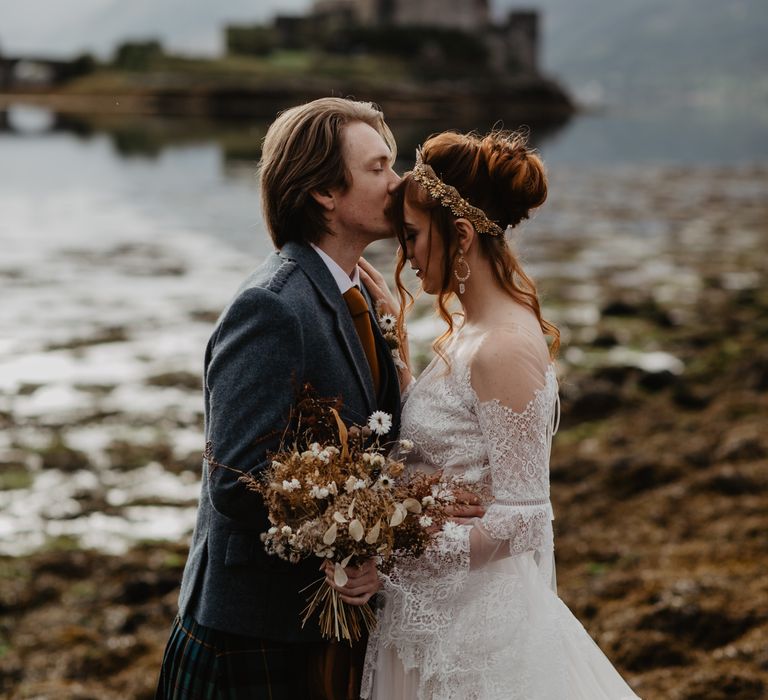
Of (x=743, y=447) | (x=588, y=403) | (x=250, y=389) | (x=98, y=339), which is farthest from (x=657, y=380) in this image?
(x=250, y=389)

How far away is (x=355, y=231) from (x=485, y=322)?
1.82ft

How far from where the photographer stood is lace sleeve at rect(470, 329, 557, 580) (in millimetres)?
3324

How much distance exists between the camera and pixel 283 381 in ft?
10.7

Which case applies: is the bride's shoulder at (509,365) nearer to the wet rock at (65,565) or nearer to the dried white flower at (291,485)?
the dried white flower at (291,485)

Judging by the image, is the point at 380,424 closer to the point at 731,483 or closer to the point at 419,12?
the point at 731,483

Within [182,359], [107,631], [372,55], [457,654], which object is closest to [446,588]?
[457,654]

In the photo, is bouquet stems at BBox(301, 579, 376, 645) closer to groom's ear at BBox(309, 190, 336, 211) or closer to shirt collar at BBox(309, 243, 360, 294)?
shirt collar at BBox(309, 243, 360, 294)

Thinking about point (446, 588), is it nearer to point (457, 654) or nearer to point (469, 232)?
point (457, 654)

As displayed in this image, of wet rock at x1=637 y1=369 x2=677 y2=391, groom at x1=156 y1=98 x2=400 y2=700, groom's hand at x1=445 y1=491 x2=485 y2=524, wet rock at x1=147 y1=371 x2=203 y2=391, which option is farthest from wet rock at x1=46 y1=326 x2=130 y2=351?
groom's hand at x1=445 y1=491 x2=485 y2=524

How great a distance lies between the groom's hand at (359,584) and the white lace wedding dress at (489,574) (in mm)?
260

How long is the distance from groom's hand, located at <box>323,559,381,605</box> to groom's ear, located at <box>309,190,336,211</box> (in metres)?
1.20

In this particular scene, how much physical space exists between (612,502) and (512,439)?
18.3 feet

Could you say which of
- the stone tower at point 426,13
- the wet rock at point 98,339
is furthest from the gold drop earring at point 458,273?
the stone tower at point 426,13

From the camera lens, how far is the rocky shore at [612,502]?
5961 mm
